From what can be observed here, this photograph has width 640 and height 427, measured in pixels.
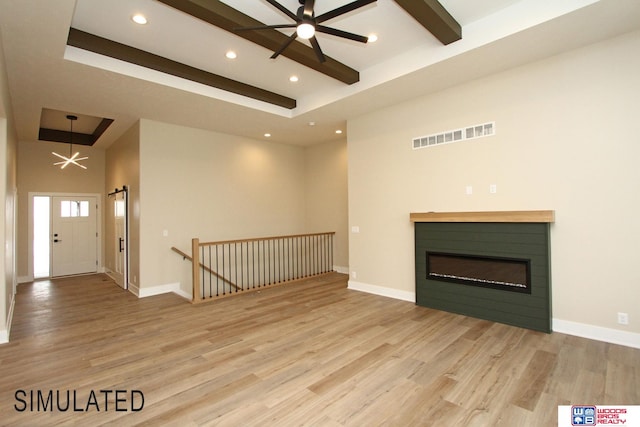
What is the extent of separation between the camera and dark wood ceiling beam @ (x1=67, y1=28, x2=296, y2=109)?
352 centimetres

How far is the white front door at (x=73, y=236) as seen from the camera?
7.86 metres

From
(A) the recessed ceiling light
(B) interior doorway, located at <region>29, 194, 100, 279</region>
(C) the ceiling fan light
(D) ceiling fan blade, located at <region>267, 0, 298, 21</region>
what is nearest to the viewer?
(D) ceiling fan blade, located at <region>267, 0, 298, 21</region>

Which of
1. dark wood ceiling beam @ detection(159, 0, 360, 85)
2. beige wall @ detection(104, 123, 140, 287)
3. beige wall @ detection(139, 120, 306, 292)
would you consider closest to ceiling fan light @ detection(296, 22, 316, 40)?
dark wood ceiling beam @ detection(159, 0, 360, 85)

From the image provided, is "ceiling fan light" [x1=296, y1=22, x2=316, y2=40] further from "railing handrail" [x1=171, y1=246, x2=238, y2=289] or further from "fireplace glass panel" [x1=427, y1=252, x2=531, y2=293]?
"railing handrail" [x1=171, y1=246, x2=238, y2=289]

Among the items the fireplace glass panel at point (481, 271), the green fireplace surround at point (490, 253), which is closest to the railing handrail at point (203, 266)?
the green fireplace surround at point (490, 253)

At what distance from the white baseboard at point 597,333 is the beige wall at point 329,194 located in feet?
14.1

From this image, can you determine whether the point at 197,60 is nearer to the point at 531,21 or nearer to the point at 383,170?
the point at 383,170

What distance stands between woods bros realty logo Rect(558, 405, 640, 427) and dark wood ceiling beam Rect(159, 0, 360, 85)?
399cm

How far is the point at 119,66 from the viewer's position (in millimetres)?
3881

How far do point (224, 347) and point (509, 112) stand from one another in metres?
4.43

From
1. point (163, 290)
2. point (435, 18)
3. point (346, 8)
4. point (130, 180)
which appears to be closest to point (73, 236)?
point (130, 180)

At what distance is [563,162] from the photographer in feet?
11.8

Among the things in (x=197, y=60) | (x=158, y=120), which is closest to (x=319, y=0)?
(x=197, y=60)

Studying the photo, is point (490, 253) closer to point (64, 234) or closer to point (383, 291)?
point (383, 291)
